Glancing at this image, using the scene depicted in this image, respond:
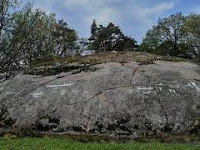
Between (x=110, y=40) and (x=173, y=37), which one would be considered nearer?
(x=110, y=40)

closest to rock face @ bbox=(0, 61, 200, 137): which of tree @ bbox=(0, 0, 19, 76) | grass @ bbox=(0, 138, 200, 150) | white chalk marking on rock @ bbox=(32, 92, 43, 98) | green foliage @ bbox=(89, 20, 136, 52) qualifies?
white chalk marking on rock @ bbox=(32, 92, 43, 98)

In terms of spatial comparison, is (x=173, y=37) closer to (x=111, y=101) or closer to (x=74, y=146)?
(x=111, y=101)

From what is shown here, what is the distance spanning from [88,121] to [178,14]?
53913 mm

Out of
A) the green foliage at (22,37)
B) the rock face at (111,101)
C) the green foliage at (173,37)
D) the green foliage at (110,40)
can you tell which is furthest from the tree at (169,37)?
the rock face at (111,101)

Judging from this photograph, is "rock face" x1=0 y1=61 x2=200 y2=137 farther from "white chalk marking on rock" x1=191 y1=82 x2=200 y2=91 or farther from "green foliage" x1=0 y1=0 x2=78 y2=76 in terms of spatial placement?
"green foliage" x1=0 y1=0 x2=78 y2=76

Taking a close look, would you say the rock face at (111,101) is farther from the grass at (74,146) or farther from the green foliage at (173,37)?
the green foliage at (173,37)

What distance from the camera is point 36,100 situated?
14.6 metres

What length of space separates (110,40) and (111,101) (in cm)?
4073

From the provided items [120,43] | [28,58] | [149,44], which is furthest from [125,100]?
[149,44]

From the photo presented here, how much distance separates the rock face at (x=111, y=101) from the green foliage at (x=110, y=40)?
3426cm

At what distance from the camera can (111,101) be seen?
532 inches

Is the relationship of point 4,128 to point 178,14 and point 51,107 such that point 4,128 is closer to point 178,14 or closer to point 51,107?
point 51,107

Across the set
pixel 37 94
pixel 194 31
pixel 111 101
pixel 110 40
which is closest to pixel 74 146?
pixel 111 101

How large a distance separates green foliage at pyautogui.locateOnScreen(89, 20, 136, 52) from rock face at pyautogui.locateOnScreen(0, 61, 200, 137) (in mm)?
34264
